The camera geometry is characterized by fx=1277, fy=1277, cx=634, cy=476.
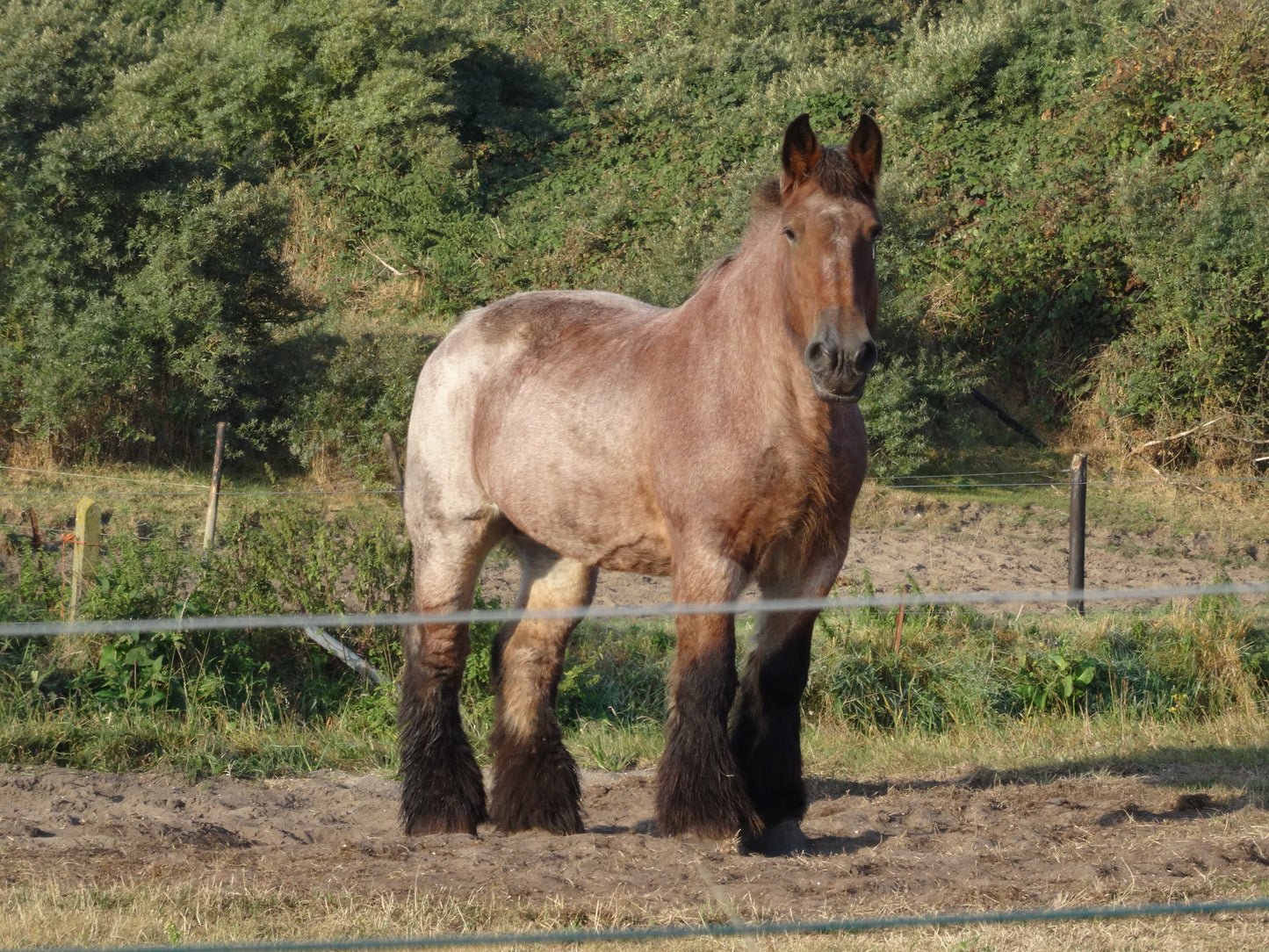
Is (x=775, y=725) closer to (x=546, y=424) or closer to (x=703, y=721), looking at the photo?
(x=703, y=721)

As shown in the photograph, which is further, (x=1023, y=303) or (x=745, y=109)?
(x=745, y=109)

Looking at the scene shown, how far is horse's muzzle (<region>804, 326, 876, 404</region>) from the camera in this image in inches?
179

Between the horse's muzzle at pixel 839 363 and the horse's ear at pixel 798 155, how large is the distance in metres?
0.82

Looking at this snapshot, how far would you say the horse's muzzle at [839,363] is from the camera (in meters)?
4.55

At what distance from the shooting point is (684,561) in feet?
17.3

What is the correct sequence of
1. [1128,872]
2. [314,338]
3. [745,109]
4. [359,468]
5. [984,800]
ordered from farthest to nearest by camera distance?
[745,109] → [314,338] → [359,468] → [984,800] → [1128,872]

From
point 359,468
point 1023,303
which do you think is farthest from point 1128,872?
point 1023,303

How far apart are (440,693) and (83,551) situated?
3576 mm

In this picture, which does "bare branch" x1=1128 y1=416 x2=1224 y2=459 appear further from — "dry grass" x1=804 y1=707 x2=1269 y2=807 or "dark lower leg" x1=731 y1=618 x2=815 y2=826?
"dark lower leg" x1=731 y1=618 x2=815 y2=826

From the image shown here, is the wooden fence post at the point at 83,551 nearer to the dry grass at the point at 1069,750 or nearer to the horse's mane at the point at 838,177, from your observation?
the dry grass at the point at 1069,750

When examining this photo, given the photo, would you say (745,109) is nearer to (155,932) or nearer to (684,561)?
(684,561)

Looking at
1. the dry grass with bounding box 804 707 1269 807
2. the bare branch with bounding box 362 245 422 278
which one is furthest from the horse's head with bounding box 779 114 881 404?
the bare branch with bounding box 362 245 422 278

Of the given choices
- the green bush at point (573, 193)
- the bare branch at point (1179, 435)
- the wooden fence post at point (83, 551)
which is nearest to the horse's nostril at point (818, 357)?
the wooden fence post at point (83, 551)

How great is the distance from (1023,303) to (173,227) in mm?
10648
